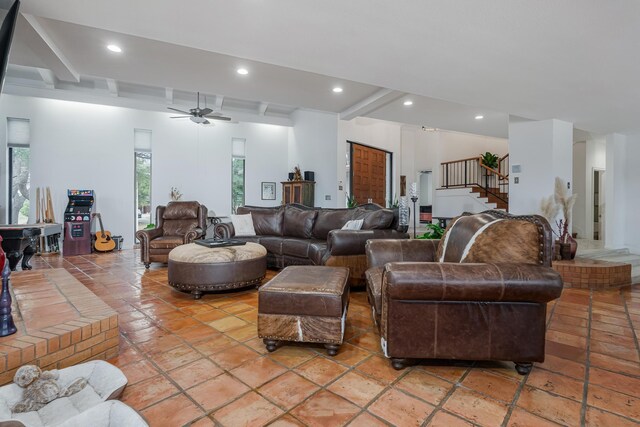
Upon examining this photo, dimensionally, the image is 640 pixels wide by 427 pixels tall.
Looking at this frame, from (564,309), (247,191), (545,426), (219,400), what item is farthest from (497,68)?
(247,191)

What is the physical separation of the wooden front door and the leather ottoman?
20.1 ft

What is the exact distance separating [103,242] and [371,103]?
5.86 meters

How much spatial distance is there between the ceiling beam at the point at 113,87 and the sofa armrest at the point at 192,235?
3.75 metres

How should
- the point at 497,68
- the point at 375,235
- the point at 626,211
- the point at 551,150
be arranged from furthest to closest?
the point at 626,211, the point at 551,150, the point at 375,235, the point at 497,68

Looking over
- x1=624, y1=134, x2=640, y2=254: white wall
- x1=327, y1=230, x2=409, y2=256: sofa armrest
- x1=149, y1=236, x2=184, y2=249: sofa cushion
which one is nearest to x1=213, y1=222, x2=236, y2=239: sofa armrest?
x1=149, y1=236, x2=184, y2=249: sofa cushion

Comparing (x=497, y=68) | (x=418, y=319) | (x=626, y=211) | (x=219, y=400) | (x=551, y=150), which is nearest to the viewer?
(x=219, y=400)

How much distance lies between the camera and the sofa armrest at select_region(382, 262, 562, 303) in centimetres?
156

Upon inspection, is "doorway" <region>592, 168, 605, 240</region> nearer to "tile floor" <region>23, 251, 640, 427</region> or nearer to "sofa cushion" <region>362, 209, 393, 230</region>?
"tile floor" <region>23, 251, 640, 427</region>

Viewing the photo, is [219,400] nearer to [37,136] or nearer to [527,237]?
[527,237]

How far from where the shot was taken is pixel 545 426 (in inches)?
51.5

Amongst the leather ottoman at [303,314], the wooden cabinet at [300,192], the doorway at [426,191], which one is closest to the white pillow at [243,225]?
the wooden cabinet at [300,192]

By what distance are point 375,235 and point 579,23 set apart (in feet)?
7.95

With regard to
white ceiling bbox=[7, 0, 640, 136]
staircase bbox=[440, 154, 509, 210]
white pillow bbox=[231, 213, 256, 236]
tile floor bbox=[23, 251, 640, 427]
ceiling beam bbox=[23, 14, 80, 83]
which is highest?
ceiling beam bbox=[23, 14, 80, 83]

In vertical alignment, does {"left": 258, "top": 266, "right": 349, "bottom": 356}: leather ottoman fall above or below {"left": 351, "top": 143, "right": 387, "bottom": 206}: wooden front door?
below
